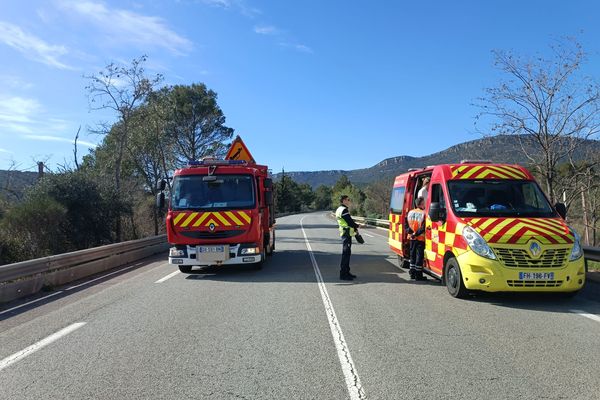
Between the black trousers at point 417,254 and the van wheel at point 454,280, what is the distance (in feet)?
4.68

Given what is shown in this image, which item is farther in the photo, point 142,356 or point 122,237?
point 122,237

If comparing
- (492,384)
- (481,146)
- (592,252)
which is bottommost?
(492,384)

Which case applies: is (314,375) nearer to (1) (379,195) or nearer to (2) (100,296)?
(2) (100,296)

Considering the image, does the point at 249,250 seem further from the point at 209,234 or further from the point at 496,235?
the point at 496,235

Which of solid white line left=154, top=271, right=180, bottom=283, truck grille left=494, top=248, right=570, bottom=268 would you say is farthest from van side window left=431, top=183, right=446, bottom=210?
solid white line left=154, top=271, right=180, bottom=283

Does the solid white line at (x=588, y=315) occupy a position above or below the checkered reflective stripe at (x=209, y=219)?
below

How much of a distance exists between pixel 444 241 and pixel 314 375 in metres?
4.76

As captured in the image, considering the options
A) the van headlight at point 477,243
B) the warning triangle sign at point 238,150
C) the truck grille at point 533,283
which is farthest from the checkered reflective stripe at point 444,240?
the warning triangle sign at point 238,150

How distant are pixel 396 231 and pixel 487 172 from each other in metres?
3.53

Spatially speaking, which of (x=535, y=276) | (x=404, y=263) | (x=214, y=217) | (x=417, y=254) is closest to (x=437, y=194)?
(x=417, y=254)

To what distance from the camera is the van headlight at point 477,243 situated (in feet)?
24.0

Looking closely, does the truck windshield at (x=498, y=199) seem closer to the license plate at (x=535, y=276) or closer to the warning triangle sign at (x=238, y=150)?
the license plate at (x=535, y=276)

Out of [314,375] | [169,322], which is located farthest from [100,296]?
[314,375]

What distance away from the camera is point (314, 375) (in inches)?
178
